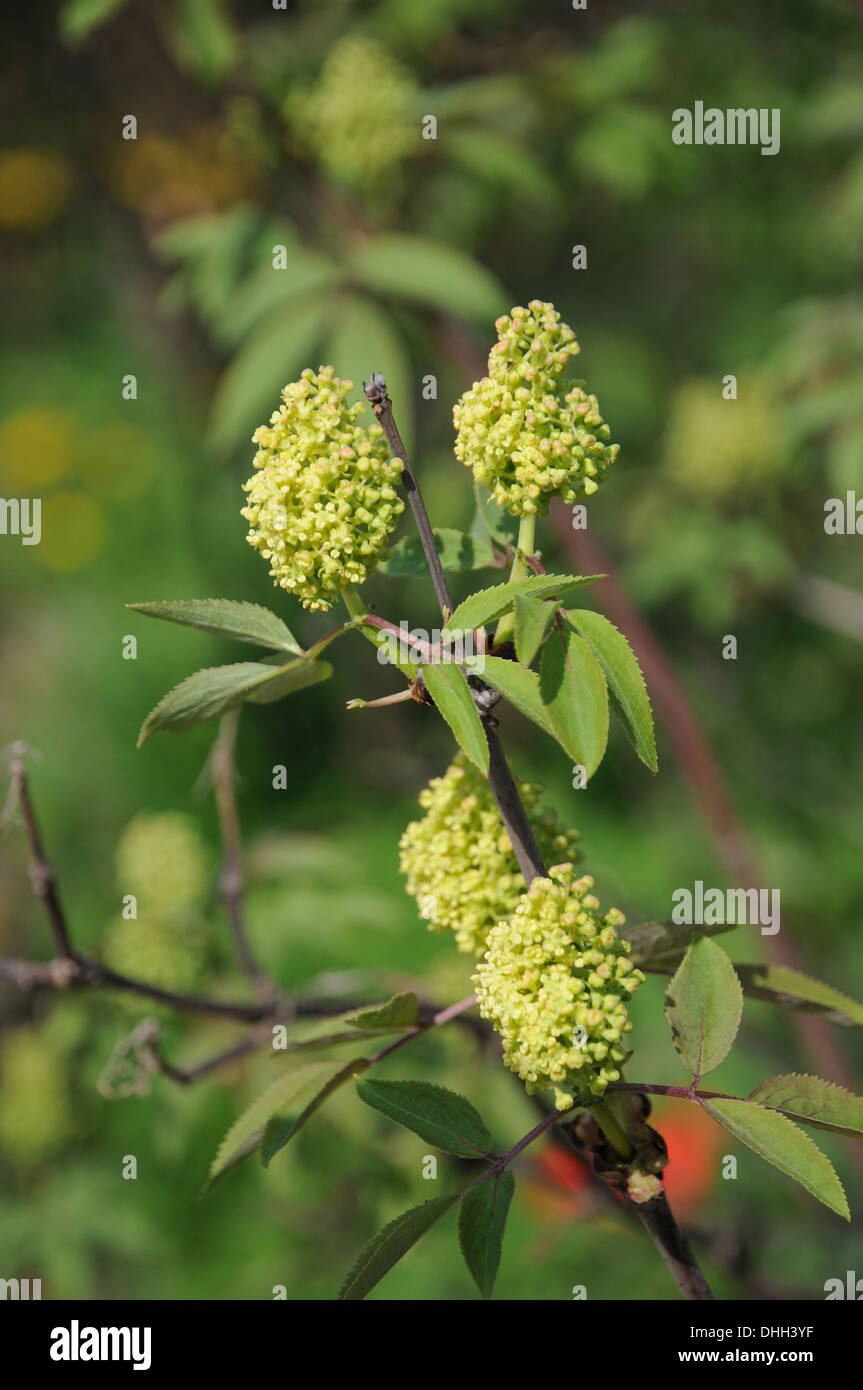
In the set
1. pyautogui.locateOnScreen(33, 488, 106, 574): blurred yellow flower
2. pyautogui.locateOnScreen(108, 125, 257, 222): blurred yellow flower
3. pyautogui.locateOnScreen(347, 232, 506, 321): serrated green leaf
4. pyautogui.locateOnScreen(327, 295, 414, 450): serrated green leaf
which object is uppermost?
pyautogui.locateOnScreen(108, 125, 257, 222): blurred yellow flower

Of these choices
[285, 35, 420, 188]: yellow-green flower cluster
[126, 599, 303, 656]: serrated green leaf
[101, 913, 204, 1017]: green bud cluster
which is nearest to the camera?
[126, 599, 303, 656]: serrated green leaf

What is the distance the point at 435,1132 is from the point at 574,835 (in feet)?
0.87

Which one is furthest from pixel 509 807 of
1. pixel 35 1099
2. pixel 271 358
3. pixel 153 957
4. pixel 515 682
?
pixel 35 1099

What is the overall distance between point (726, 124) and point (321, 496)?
2165 mm

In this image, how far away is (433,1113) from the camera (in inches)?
34.2

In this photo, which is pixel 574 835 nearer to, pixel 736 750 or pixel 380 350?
pixel 380 350

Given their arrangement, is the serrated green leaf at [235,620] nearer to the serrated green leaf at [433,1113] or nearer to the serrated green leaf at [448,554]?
the serrated green leaf at [448,554]

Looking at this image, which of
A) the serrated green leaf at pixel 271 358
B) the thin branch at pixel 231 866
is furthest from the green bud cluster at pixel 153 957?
the serrated green leaf at pixel 271 358

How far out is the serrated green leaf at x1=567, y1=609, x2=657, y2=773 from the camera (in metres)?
0.79

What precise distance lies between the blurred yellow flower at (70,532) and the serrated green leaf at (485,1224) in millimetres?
4863

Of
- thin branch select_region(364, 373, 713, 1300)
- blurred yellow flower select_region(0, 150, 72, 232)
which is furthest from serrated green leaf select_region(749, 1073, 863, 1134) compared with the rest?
blurred yellow flower select_region(0, 150, 72, 232)

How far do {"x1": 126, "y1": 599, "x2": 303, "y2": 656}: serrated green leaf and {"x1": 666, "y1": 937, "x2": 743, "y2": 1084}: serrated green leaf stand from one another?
0.39 metres

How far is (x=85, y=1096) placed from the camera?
212cm

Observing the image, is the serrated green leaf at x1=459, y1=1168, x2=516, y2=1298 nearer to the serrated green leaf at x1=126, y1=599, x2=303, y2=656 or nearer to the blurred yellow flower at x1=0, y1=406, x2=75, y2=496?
the serrated green leaf at x1=126, y1=599, x2=303, y2=656
